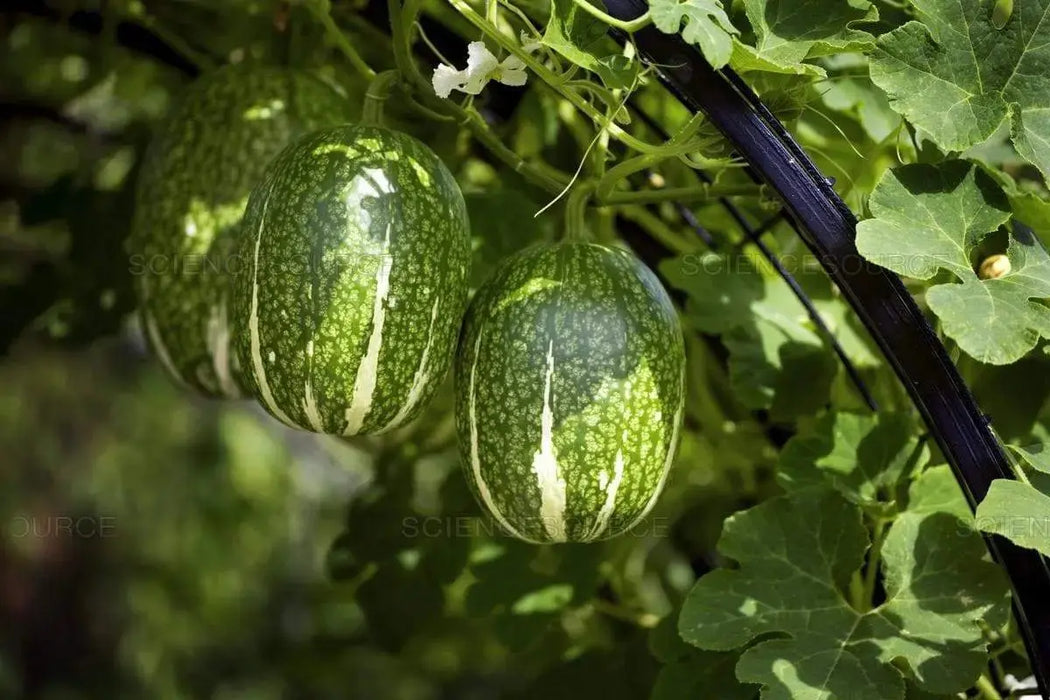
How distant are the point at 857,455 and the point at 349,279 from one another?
502 mm

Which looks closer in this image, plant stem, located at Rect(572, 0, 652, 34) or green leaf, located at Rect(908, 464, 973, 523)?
plant stem, located at Rect(572, 0, 652, 34)

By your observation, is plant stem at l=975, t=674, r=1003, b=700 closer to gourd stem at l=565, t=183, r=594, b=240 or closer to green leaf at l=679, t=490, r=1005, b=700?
green leaf at l=679, t=490, r=1005, b=700

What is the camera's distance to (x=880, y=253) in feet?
2.73

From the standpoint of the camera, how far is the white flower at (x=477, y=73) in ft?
3.08

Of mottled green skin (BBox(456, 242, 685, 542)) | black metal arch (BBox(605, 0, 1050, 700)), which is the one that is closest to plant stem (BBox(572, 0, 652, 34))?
black metal arch (BBox(605, 0, 1050, 700))

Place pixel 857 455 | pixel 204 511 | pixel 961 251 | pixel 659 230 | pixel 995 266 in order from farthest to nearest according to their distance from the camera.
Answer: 1. pixel 204 511
2. pixel 659 230
3. pixel 857 455
4. pixel 995 266
5. pixel 961 251

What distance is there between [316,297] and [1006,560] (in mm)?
568

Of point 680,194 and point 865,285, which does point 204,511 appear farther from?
point 865,285

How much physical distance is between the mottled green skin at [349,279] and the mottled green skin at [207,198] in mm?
181

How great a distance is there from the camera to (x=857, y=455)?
43.6 inches

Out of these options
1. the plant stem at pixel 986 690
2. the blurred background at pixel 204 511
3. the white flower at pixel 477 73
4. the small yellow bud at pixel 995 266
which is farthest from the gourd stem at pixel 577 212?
the plant stem at pixel 986 690

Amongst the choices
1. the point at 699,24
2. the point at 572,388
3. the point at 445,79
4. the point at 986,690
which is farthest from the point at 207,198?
the point at 986,690

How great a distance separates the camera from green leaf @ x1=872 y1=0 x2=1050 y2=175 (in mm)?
889

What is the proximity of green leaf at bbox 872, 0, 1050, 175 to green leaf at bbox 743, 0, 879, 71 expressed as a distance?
27 mm
